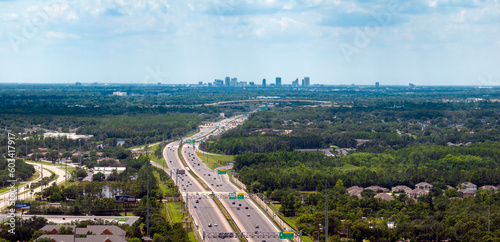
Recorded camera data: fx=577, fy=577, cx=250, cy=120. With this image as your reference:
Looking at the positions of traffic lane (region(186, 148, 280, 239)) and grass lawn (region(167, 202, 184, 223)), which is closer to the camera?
traffic lane (region(186, 148, 280, 239))

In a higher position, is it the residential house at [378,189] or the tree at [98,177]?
the tree at [98,177]

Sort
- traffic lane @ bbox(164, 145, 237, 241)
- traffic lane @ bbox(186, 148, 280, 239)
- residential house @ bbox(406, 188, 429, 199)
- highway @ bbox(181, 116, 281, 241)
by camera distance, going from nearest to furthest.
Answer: highway @ bbox(181, 116, 281, 241), traffic lane @ bbox(164, 145, 237, 241), traffic lane @ bbox(186, 148, 280, 239), residential house @ bbox(406, 188, 429, 199)

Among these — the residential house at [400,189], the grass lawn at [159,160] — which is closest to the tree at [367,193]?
the residential house at [400,189]

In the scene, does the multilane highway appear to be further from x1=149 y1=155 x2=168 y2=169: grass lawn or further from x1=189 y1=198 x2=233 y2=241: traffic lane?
x1=149 y1=155 x2=168 y2=169: grass lawn

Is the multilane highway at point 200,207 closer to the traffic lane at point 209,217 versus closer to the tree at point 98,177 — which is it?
the traffic lane at point 209,217

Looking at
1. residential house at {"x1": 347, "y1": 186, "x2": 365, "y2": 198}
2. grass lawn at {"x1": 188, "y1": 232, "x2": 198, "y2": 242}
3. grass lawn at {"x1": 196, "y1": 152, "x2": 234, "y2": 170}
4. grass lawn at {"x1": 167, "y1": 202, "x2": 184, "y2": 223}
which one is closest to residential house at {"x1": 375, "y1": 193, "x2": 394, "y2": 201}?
residential house at {"x1": 347, "y1": 186, "x2": 365, "y2": 198}

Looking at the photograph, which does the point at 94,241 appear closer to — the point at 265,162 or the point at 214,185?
the point at 214,185
